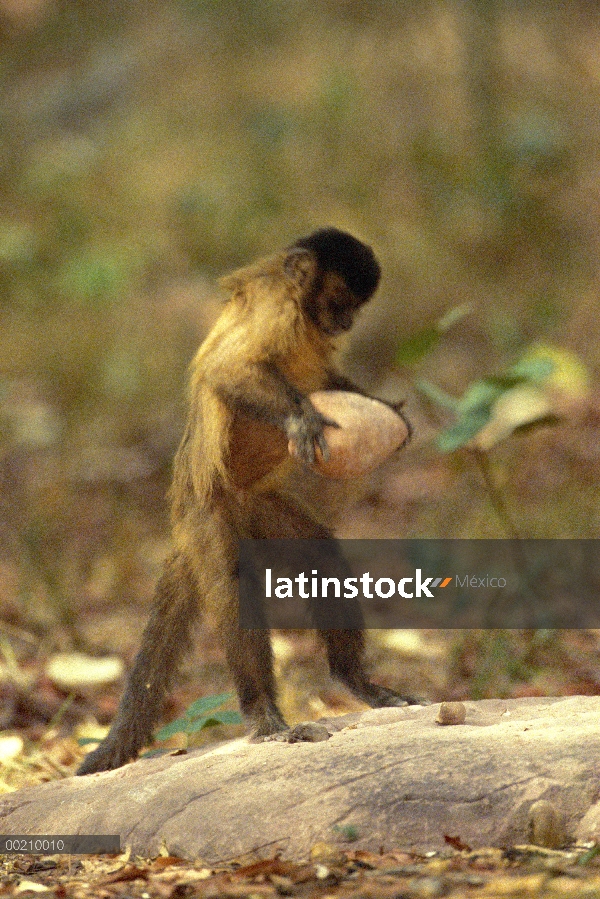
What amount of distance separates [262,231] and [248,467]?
8675 mm

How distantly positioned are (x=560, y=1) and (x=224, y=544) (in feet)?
41.4

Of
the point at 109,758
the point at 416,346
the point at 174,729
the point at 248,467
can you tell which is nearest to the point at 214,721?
the point at 174,729

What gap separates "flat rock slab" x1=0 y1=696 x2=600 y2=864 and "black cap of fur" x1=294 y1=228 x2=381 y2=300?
76.8 inches

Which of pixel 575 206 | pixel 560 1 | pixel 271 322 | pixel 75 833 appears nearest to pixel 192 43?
pixel 560 1

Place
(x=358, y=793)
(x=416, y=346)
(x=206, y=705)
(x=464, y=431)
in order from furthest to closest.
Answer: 1. (x=416, y=346)
2. (x=464, y=431)
3. (x=206, y=705)
4. (x=358, y=793)

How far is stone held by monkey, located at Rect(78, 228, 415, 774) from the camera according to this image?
462 cm

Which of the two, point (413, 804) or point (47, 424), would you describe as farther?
point (47, 424)

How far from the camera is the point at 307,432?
4453 millimetres

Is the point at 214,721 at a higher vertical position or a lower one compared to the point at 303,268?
lower

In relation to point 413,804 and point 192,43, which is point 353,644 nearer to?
point 413,804

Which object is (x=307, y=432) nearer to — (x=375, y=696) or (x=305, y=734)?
(x=305, y=734)

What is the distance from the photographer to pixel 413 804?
3.43m

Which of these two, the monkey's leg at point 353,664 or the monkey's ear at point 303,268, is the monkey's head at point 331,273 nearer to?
the monkey's ear at point 303,268

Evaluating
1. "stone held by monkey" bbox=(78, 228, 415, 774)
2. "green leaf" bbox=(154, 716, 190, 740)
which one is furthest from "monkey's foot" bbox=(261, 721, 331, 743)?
"green leaf" bbox=(154, 716, 190, 740)
